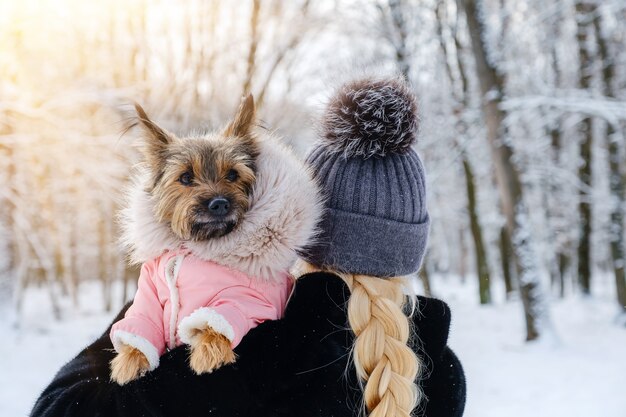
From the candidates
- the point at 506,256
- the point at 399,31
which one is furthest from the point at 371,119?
the point at 506,256

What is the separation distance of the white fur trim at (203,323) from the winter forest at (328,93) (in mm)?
943

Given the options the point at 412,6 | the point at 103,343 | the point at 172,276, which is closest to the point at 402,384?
the point at 172,276

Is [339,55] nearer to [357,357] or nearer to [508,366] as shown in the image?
[508,366]

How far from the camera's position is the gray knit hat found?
1972 millimetres

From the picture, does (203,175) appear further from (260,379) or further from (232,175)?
(260,379)

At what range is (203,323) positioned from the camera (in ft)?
5.72

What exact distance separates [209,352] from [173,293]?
304 mm

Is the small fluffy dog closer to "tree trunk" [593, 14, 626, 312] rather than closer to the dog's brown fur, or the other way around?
the dog's brown fur

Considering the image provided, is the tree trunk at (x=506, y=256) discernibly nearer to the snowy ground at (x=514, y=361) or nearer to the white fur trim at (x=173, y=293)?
the snowy ground at (x=514, y=361)

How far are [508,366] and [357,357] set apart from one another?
917cm

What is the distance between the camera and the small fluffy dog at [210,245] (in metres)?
1.76

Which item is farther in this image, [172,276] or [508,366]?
[508,366]

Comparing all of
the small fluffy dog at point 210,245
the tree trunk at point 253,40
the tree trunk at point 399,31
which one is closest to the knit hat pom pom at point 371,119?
the small fluffy dog at point 210,245

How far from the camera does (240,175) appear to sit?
209 cm
